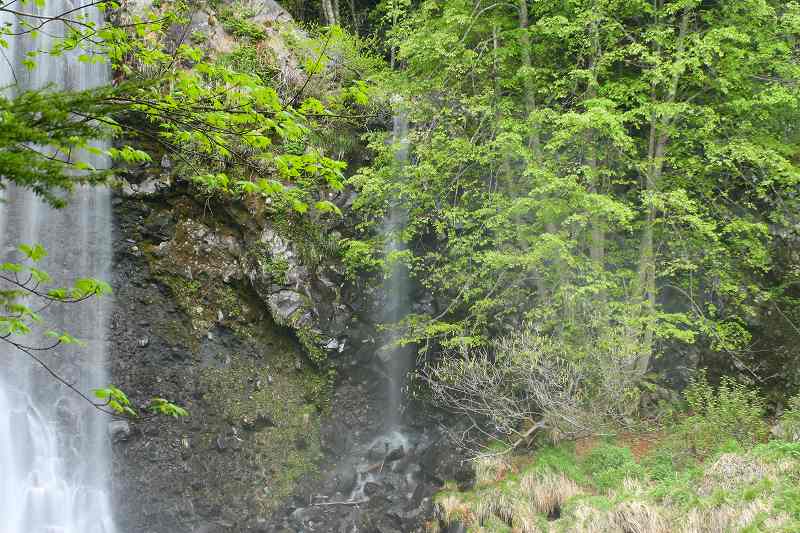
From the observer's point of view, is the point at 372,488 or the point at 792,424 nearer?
the point at 792,424

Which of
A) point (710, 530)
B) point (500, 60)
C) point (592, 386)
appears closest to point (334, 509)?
point (592, 386)

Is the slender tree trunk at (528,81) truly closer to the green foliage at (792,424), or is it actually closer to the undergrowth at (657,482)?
the undergrowth at (657,482)

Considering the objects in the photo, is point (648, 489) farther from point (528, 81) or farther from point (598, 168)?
point (528, 81)

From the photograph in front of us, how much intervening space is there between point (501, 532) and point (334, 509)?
2.95 meters

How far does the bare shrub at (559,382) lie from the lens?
8.57 meters

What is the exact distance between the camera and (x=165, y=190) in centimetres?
1008

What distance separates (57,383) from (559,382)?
741 cm

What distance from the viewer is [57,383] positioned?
872 centimetres

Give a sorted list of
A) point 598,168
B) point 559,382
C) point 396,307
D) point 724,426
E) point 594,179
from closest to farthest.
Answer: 1. point 724,426
2. point 559,382
3. point 594,179
4. point 598,168
5. point 396,307

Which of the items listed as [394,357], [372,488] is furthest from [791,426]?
[394,357]

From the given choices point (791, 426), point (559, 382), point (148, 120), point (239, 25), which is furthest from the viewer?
point (239, 25)

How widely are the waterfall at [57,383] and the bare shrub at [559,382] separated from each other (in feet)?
17.4

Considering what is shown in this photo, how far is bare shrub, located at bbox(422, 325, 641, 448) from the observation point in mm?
8570

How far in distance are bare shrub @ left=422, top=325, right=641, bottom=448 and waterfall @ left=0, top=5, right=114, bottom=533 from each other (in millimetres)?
5292
